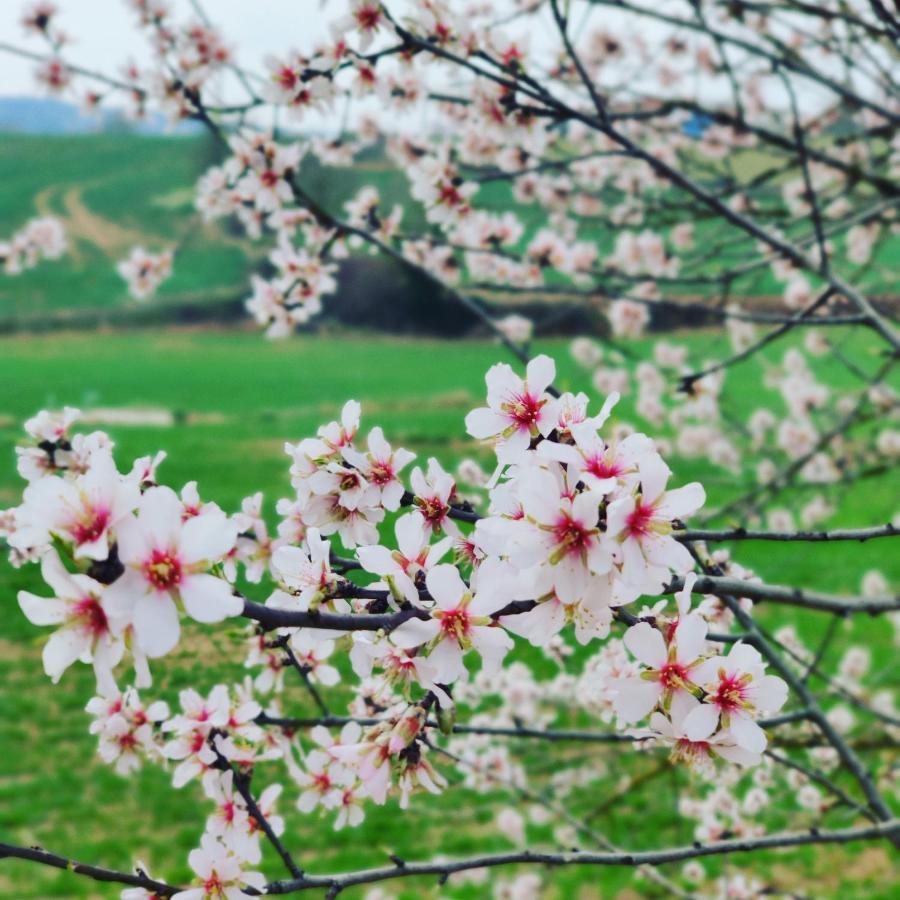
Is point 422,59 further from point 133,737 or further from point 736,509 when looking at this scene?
point 736,509

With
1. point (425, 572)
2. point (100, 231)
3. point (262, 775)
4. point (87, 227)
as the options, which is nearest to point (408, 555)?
point (425, 572)

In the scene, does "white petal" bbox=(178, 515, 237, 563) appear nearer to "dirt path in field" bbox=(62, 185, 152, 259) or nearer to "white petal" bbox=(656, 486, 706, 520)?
"white petal" bbox=(656, 486, 706, 520)

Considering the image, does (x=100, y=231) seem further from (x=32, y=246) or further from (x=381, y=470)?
(x=381, y=470)

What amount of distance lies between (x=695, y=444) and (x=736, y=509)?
169 inches

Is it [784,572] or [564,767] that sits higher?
[784,572]

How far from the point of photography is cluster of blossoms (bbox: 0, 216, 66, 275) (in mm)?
3188

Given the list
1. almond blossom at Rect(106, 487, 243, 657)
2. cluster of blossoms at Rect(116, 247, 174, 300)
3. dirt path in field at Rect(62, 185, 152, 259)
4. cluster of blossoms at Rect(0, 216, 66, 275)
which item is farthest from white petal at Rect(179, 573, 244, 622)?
dirt path in field at Rect(62, 185, 152, 259)

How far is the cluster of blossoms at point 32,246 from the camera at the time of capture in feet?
10.5

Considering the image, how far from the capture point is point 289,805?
350 cm

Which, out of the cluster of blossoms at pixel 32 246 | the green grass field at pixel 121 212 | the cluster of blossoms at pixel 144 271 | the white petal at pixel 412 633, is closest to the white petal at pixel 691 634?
the white petal at pixel 412 633

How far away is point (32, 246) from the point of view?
343 cm

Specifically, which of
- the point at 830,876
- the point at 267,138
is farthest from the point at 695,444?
the point at 267,138

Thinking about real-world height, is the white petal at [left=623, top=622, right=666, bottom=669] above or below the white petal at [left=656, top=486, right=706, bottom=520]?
below

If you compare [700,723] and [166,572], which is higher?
[166,572]
